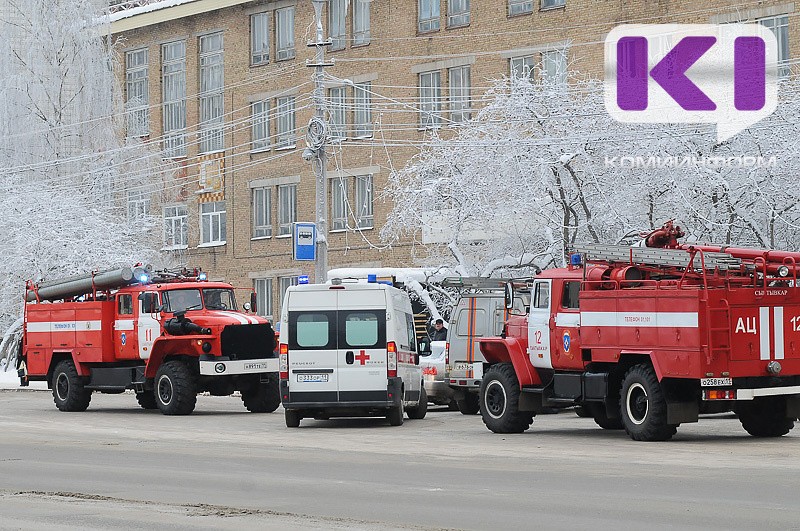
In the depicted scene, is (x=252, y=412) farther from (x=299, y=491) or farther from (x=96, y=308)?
(x=299, y=491)

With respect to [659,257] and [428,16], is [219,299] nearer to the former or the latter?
[659,257]

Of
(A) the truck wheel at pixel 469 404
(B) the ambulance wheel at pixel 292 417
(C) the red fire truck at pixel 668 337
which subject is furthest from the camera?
(A) the truck wheel at pixel 469 404

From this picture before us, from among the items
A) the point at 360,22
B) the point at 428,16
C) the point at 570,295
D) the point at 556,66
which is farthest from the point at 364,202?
the point at 570,295

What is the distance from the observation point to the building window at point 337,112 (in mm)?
55250

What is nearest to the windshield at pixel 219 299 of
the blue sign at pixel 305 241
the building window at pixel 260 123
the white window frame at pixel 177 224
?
the blue sign at pixel 305 241

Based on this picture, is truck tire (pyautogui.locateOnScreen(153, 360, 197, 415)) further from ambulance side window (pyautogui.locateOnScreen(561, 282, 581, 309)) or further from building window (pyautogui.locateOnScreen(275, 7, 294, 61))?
building window (pyautogui.locateOnScreen(275, 7, 294, 61))

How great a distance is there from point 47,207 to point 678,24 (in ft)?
72.3

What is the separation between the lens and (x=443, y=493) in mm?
14953

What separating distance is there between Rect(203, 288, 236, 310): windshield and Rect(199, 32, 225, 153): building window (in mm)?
28370

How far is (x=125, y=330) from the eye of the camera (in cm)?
3269

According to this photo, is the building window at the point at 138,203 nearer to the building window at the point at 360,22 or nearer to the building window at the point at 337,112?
the building window at the point at 337,112

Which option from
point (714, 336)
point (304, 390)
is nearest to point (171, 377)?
point (304, 390)

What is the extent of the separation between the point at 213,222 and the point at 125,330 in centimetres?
2870

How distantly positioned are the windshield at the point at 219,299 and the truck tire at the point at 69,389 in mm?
3544
